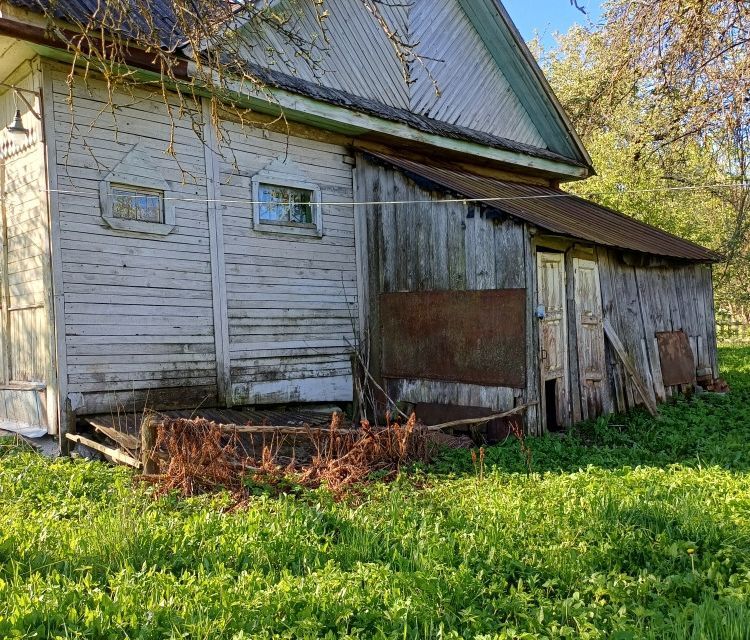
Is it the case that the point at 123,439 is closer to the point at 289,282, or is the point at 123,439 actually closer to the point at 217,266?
the point at 217,266

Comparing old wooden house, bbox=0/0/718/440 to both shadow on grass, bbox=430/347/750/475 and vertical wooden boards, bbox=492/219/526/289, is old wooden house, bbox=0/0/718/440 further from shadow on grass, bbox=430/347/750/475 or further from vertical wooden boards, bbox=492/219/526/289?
shadow on grass, bbox=430/347/750/475

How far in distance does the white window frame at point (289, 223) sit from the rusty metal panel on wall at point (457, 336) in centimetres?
149

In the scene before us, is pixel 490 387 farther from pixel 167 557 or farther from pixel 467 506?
pixel 167 557

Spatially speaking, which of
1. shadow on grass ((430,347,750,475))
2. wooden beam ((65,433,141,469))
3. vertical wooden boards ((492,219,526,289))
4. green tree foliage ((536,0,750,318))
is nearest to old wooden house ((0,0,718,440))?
vertical wooden boards ((492,219,526,289))

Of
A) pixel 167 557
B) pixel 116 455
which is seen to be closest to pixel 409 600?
pixel 167 557

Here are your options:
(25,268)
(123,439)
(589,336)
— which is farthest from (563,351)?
(25,268)

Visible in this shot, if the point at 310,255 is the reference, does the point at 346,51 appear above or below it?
above

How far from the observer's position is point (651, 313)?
11500 millimetres

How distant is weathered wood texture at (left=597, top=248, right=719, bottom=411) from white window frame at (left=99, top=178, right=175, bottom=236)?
648 cm

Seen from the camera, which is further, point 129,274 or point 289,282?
point 289,282

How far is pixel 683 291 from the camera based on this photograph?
500 inches

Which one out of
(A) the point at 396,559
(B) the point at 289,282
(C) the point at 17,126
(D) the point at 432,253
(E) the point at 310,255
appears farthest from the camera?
(E) the point at 310,255

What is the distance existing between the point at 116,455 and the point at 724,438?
7147mm

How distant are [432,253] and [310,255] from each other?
Result: 72.4 inches
